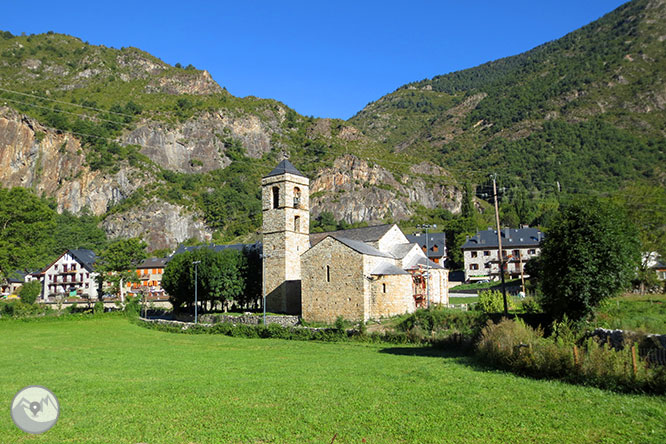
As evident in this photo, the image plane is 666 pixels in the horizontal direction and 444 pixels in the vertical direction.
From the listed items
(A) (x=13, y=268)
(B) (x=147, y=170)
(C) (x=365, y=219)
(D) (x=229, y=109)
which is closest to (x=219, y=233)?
(B) (x=147, y=170)

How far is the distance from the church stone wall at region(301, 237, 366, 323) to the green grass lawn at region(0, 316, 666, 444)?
1564cm

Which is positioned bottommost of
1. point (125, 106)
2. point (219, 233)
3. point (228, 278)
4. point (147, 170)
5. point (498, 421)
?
point (498, 421)

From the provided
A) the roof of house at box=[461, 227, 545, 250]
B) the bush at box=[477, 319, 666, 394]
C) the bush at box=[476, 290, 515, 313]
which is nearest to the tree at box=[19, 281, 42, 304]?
the bush at box=[476, 290, 515, 313]

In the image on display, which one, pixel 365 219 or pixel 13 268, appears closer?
pixel 13 268

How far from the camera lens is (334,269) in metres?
38.0

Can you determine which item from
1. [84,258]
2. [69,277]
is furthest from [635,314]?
[69,277]

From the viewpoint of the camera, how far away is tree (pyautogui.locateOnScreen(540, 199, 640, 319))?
20.8 meters

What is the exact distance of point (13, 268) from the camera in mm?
51938

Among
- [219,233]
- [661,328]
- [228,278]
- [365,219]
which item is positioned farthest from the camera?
[365,219]

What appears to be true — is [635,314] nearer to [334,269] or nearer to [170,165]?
[334,269]

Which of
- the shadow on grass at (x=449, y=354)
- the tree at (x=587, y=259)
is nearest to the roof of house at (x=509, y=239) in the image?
the tree at (x=587, y=259)

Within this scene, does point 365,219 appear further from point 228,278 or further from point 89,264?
point 228,278

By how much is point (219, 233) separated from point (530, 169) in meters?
115

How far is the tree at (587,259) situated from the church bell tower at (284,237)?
85.2 feet
